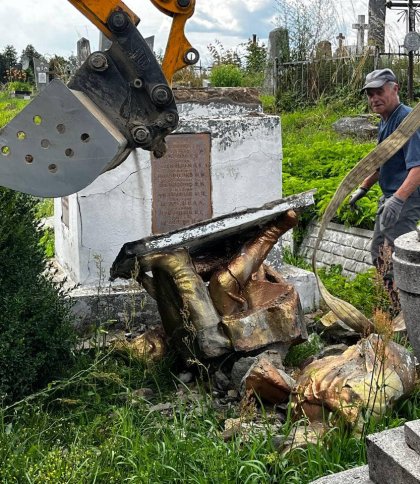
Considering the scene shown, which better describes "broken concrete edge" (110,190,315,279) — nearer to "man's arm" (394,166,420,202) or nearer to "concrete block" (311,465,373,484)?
"man's arm" (394,166,420,202)

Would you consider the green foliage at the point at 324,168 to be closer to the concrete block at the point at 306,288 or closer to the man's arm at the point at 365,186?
the man's arm at the point at 365,186

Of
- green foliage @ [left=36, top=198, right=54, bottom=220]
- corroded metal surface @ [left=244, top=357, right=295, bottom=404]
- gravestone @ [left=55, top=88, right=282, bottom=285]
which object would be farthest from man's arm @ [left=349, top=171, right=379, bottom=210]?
green foliage @ [left=36, top=198, right=54, bottom=220]

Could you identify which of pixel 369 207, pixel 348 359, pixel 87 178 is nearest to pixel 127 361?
pixel 348 359

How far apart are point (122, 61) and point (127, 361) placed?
6.68ft

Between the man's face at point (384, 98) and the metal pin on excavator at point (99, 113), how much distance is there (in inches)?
88.4

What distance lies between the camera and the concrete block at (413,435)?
2.68 m

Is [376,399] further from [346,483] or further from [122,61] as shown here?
[122,61]

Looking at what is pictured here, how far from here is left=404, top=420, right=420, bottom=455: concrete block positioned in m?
2.68

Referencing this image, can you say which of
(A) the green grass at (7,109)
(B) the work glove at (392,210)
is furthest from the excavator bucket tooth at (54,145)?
(B) the work glove at (392,210)

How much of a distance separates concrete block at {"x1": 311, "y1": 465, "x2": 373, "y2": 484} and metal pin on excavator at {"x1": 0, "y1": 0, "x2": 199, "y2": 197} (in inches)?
59.6

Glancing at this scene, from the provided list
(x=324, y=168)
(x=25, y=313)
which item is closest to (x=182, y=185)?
(x=25, y=313)

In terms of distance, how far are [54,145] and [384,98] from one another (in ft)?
9.96

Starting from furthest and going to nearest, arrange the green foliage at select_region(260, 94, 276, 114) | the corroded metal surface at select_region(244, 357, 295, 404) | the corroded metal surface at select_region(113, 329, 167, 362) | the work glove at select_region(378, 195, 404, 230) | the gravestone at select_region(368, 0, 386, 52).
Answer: the gravestone at select_region(368, 0, 386, 52), the green foliage at select_region(260, 94, 276, 114), the work glove at select_region(378, 195, 404, 230), the corroded metal surface at select_region(113, 329, 167, 362), the corroded metal surface at select_region(244, 357, 295, 404)

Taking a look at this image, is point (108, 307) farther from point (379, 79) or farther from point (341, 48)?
point (341, 48)
